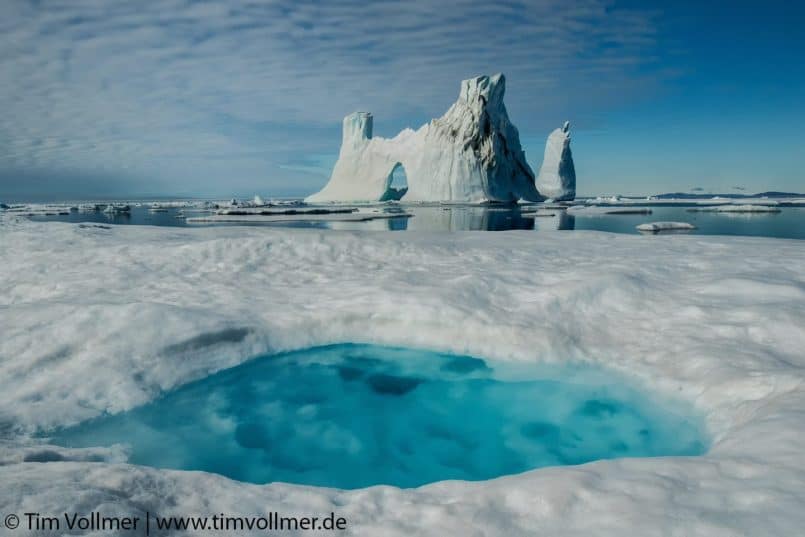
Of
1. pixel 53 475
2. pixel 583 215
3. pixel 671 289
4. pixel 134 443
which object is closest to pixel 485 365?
pixel 671 289

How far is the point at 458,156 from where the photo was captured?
135 ft

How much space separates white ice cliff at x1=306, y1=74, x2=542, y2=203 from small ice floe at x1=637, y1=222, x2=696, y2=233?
80.7ft

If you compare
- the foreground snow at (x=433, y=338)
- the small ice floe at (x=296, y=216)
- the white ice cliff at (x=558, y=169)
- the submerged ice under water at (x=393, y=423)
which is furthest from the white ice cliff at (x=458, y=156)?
the submerged ice under water at (x=393, y=423)

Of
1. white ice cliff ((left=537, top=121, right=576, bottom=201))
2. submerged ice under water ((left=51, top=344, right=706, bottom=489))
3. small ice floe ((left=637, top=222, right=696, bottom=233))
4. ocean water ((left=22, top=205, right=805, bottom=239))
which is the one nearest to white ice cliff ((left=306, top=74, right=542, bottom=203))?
white ice cliff ((left=537, top=121, right=576, bottom=201))

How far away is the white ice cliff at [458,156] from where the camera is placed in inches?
1636

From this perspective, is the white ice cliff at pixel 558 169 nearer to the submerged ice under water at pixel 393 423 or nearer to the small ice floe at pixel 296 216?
the small ice floe at pixel 296 216

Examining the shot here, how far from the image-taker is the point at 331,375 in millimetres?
4281

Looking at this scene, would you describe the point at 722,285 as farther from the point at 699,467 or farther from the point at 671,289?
the point at 699,467

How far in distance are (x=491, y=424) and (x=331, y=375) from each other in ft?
5.20

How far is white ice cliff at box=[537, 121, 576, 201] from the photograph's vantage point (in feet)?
183

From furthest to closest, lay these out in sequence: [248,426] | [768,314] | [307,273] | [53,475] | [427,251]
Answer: [427,251] → [307,273] → [768,314] → [248,426] → [53,475]

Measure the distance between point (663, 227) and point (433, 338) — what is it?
1669cm

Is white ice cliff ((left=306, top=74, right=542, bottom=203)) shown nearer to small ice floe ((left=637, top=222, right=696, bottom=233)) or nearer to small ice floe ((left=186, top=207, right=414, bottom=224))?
small ice floe ((left=186, top=207, right=414, bottom=224))

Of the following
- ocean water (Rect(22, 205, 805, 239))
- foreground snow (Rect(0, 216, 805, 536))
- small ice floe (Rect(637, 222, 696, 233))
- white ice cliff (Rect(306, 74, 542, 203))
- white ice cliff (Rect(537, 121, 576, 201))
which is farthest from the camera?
white ice cliff (Rect(537, 121, 576, 201))
